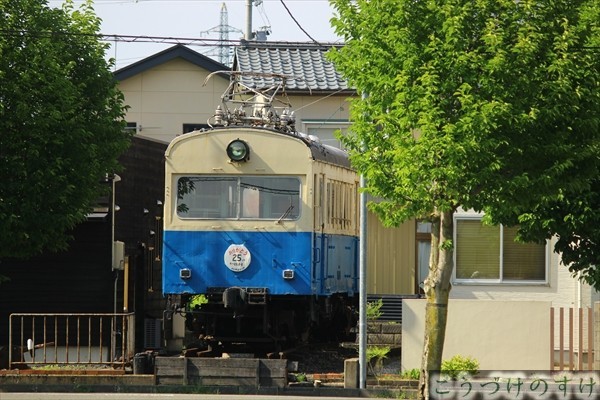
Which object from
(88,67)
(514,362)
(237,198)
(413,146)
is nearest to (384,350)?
(514,362)

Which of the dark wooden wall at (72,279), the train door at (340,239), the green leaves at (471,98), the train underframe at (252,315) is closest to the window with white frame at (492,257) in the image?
the train door at (340,239)

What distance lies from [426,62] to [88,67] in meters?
8.93

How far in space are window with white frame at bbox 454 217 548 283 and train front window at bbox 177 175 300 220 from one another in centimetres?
403

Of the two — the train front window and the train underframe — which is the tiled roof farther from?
the train front window

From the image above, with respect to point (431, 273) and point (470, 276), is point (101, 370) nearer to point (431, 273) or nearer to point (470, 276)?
point (431, 273)

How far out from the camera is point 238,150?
20688mm

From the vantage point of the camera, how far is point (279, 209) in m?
20.8

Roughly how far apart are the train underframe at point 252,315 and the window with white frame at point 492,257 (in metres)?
2.75

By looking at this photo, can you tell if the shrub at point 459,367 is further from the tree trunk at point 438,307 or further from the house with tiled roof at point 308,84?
the house with tiled roof at point 308,84

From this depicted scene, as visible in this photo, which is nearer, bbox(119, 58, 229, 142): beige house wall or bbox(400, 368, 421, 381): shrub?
bbox(400, 368, 421, 381): shrub

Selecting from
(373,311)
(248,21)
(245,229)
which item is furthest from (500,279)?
(248,21)

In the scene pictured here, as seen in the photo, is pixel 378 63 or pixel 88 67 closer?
pixel 378 63

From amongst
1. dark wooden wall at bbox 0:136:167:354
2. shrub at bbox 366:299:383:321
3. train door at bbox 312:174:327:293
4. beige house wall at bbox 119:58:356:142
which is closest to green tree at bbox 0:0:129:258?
dark wooden wall at bbox 0:136:167:354

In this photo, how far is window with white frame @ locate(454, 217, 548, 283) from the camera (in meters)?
23.3
